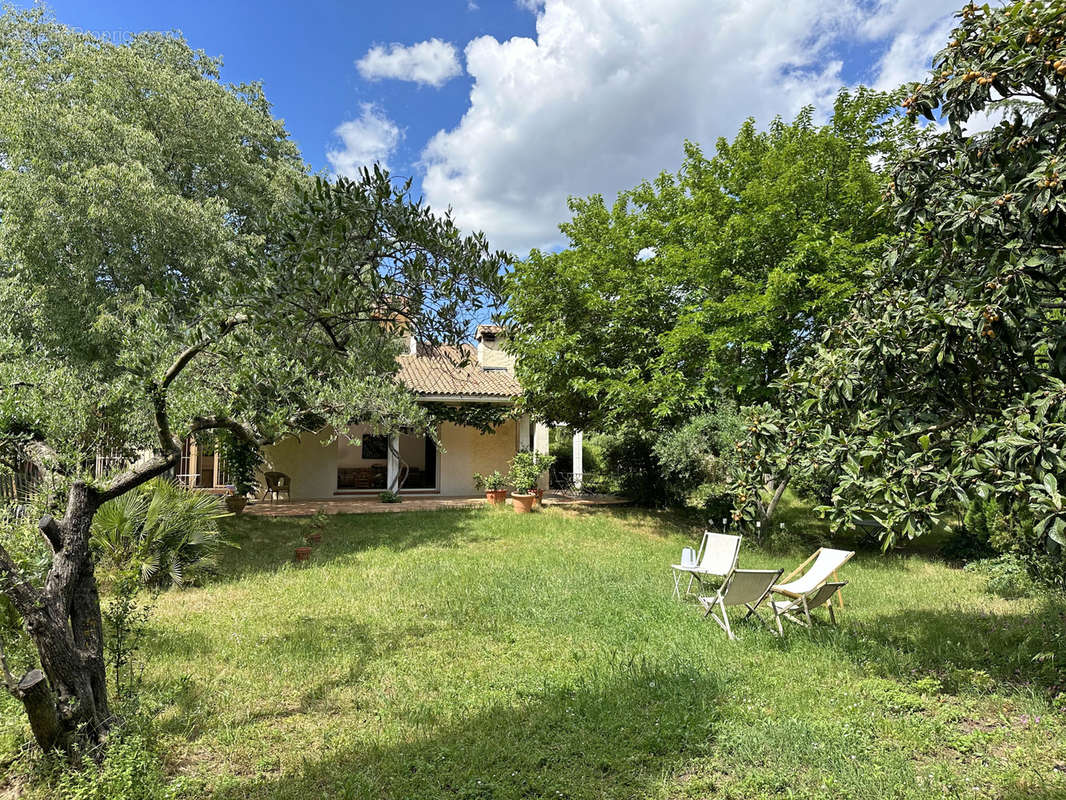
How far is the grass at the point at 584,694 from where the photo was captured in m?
3.51

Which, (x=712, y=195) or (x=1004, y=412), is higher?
(x=712, y=195)

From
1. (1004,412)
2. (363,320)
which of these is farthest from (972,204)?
(363,320)

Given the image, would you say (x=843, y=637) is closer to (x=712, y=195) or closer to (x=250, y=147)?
(x=712, y=195)

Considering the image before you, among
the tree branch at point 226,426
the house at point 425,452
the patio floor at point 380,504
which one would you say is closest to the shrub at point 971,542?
the patio floor at point 380,504

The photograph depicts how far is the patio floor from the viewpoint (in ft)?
47.7

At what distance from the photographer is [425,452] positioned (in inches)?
875

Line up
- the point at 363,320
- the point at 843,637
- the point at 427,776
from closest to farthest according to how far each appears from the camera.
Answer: the point at 427,776 → the point at 363,320 → the point at 843,637

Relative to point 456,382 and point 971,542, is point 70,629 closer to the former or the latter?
point 456,382

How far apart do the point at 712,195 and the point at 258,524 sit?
44.2 ft

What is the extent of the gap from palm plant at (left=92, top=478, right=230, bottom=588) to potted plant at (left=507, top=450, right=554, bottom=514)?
791 cm

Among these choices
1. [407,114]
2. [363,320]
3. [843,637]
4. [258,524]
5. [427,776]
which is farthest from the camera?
[258,524]

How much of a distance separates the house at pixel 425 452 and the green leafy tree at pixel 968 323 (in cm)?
1196

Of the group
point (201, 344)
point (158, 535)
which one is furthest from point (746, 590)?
point (158, 535)

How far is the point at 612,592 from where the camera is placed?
8.02 meters
